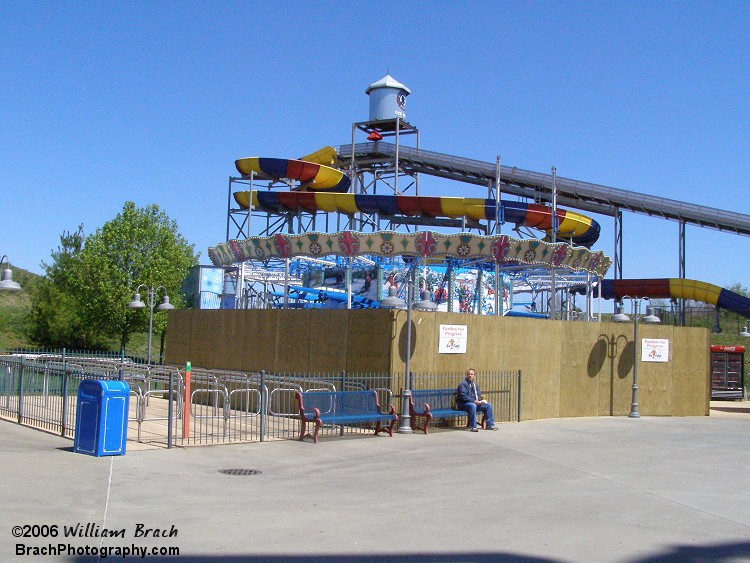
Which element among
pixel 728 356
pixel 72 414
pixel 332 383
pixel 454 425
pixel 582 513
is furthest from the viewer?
pixel 728 356

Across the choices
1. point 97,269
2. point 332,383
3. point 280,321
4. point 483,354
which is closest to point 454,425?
point 483,354

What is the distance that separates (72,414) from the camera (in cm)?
1519

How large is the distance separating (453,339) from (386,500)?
8938 millimetres

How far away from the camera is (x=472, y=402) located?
57.3ft

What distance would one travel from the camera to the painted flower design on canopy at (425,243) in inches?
949

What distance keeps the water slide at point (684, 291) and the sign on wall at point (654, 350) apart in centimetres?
2124

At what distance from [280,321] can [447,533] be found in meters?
12.2

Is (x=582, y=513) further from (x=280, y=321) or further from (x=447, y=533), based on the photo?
(x=280, y=321)

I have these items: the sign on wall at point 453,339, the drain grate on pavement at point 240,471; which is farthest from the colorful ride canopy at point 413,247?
the drain grate on pavement at point 240,471

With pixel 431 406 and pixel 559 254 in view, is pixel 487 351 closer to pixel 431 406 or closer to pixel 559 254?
pixel 431 406

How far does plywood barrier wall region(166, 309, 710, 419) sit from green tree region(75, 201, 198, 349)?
74.3ft

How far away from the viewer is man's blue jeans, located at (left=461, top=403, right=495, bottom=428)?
56.9ft

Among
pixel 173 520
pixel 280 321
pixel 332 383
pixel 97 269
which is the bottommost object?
pixel 173 520

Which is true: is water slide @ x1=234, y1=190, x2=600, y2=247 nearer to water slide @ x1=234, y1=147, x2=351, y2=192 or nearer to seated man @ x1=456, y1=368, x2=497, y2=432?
water slide @ x1=234, y1=147, x2=351, y2=192
